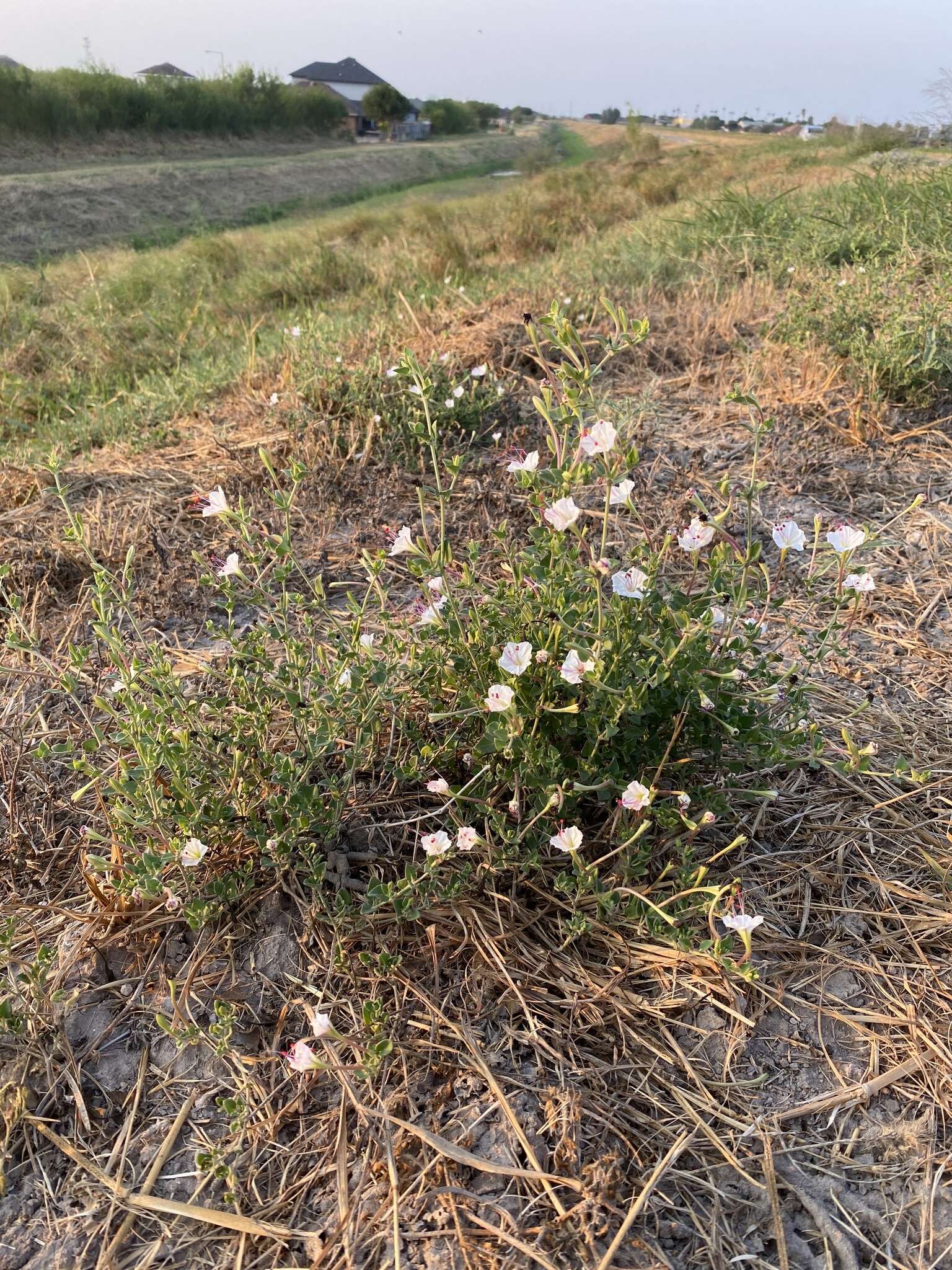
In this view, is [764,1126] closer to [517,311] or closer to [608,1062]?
[608,1062]

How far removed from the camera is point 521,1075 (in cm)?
133

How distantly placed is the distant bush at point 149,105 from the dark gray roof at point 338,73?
78.4 ft

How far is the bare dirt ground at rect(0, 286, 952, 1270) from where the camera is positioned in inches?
45.8

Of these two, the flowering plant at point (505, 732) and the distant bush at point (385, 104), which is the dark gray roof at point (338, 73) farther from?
the flowering plant at point (505, 732)

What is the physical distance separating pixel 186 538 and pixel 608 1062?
218cm

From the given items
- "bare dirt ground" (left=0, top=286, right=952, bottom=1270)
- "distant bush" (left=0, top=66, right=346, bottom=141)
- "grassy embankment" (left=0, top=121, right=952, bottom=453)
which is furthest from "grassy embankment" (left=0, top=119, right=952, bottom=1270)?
"distant bush" (left=0, top=66, right=346, bottom=141)

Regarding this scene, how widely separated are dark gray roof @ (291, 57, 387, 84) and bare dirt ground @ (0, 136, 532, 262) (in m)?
29.3

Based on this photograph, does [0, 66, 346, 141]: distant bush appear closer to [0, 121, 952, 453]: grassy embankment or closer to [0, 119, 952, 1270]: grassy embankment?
[0, 121, 952, 453]: grassy embankment

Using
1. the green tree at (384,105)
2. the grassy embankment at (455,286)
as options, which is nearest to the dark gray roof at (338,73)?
the green tree at (384,105)

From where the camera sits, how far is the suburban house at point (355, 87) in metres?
44.7

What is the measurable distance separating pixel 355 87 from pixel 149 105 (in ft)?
112

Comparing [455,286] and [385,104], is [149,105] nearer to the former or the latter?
[385,104]

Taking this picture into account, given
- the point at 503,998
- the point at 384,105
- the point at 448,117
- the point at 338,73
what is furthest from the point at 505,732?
the point at 338,73

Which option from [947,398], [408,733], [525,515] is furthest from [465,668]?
[947,398]
